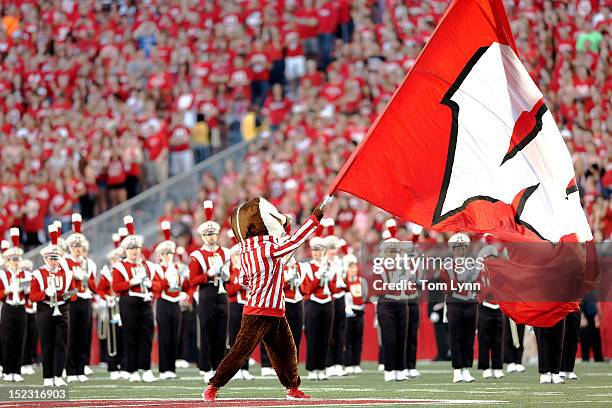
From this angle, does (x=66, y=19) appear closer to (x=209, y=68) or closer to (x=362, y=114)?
(x=209, y=68)

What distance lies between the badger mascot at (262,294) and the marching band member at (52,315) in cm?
416

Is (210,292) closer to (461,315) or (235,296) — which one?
(235,296)

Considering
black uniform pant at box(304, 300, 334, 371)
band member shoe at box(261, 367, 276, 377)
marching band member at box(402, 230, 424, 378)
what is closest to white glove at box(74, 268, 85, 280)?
band member shoe at box(261, 367, 276, 377)

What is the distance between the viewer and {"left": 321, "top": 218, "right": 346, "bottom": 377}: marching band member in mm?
17688

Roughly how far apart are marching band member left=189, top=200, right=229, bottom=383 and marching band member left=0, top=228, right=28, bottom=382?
2.46 m

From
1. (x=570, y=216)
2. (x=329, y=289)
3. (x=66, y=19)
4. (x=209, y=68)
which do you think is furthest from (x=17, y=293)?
(x=66, y=19)

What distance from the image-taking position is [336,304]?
1806 cm

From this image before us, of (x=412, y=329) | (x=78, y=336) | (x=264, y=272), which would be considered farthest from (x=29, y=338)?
(x=264, y=272)

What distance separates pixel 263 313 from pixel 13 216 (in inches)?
551

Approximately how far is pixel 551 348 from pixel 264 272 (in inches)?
167

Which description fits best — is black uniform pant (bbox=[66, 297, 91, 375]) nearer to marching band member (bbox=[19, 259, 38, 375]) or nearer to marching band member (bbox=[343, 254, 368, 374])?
marching band member (bbox=[19, 259, 38, 375])

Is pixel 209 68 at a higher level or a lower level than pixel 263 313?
higher

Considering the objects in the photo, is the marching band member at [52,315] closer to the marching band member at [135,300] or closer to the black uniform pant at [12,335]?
the marching band member at [135,300]

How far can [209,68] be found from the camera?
2867 centimetres
